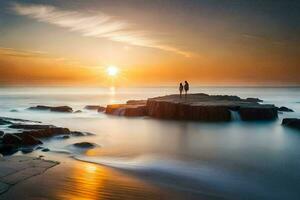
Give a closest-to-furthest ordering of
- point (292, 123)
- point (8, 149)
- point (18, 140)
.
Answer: point (8, 149) → point (18, 140) → point (292, 123)

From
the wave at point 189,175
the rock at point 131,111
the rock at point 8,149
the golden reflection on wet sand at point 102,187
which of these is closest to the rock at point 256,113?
the rock at point 131,111

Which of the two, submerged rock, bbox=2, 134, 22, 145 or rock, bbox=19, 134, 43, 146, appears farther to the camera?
rock, bbox=19, 134, 43, 146

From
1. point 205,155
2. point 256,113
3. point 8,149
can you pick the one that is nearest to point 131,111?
point 256,113

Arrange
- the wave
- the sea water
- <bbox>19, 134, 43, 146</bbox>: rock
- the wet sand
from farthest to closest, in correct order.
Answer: <bbox>19, 134, 43, 146</bbox>: rock → the sea water → the wave → the wet sand

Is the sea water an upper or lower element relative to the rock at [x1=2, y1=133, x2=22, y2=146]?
lower

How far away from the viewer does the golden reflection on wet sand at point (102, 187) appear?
1094 centimetres

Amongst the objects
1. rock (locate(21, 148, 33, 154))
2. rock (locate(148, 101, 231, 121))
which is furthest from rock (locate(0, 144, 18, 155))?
rock (locate(148, 101, 231, 121))

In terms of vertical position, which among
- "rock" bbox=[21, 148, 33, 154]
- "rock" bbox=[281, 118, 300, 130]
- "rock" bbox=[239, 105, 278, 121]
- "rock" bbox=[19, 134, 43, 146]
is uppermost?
"rock" bbox=[239, 105, 278, 121]

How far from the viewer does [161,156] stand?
19.2 m

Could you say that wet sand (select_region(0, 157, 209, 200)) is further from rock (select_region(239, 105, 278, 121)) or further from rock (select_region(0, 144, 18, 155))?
rock (select_region(239, 105, 278, 121))

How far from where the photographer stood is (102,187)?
11.9m

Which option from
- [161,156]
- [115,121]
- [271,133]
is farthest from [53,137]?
[271,133]

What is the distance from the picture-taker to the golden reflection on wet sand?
10938 millimetres

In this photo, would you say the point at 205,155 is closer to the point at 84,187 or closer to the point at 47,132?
the point at 84,187
